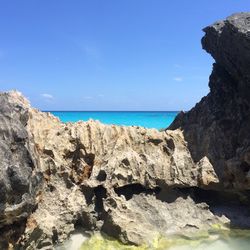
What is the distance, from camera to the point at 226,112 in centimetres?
928

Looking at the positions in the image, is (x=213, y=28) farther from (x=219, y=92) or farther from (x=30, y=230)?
(x=30, y=230)

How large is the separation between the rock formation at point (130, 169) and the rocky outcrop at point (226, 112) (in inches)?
0.9

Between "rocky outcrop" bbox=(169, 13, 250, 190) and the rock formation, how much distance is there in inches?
0.9

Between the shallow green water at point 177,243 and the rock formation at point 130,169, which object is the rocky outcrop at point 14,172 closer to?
the rock formation at point 130,169

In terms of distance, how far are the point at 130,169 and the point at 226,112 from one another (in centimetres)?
284

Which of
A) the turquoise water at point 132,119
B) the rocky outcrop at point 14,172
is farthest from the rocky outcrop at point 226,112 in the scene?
the turquoise water at point 132,119

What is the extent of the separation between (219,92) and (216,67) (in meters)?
0.72

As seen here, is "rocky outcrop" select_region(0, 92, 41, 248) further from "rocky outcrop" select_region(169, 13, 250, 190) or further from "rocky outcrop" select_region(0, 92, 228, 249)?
"rocky outcrop" select_region(169, 13, 250, 190)

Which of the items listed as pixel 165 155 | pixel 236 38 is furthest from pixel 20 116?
pixel 236 38

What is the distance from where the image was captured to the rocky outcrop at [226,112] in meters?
8.11

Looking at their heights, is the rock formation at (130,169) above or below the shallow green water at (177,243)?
above

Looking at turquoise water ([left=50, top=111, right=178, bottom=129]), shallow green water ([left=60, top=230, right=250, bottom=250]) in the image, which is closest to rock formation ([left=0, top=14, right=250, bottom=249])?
shallow green water ([left=60, top=230, right=250, bottom=250])

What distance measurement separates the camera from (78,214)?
748 centimetres

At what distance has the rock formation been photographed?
6609mm
